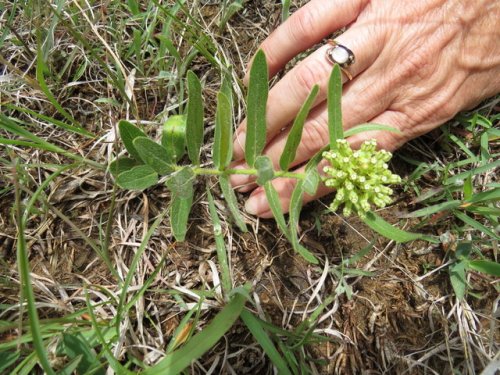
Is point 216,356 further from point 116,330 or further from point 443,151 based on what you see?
point 443,151

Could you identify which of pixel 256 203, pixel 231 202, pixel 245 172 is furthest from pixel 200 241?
pixel 245 172

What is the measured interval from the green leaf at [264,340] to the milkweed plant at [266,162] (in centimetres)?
57

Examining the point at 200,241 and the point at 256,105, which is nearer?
the point at 256,105

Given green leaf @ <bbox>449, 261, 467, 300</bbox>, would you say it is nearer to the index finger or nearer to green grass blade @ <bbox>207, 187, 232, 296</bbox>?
green grass blade @ <bbox>207, 187, 232, 296</bbox>

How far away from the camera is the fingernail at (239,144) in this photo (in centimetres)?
295

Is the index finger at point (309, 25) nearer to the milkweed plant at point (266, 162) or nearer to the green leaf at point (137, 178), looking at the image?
the milkweed plant at point (266, 162)

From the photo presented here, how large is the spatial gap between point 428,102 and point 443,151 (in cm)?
54

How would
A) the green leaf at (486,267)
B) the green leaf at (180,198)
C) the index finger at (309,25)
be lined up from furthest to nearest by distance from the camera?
the index finger at (309,25) < the green leaf at (486,267) < the green leaf at (180,198)

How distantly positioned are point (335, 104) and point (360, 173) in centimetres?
43

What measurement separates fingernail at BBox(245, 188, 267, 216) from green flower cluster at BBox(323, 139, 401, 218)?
73cm

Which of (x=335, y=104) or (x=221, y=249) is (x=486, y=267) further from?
(x=221, y=249)

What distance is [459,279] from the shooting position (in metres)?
2.96

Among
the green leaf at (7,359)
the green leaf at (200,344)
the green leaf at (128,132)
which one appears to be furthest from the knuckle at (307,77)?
the green leaf at (7,359)

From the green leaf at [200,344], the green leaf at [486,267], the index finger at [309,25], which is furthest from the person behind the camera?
the index finger at [309,25]
